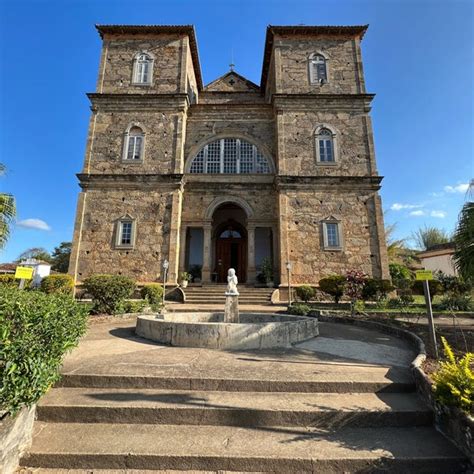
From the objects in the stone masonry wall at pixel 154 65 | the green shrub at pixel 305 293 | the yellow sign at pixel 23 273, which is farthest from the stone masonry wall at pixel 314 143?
the yellow sign at pixel 23 273

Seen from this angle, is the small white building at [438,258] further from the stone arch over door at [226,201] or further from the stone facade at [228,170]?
the stone arch over door at [226,201]

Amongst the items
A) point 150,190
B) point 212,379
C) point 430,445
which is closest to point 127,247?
point 150,190

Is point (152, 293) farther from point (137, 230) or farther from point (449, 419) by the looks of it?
point (449, 419)

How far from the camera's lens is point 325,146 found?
16359 millimetres

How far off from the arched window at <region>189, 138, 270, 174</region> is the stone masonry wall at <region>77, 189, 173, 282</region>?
3.27 m

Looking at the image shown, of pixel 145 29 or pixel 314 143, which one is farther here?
pixel 145 29

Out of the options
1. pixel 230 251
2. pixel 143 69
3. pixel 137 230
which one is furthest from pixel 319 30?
pixel 137 230

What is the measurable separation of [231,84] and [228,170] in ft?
29.5

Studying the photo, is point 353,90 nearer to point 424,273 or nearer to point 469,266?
point 469,266

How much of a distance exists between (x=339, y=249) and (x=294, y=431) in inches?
512

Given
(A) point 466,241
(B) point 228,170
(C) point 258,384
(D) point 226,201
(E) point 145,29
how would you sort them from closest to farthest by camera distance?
1. (C) point 258,384
2. (A) point 466,241
3. (D) point 226,201
4. (B) point 228,170
5. (E) point 145,29

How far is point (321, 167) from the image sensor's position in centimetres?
1599

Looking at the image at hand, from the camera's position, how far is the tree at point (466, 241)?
20.1 feet

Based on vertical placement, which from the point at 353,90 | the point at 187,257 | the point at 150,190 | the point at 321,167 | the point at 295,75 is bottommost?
the point at 187,257
